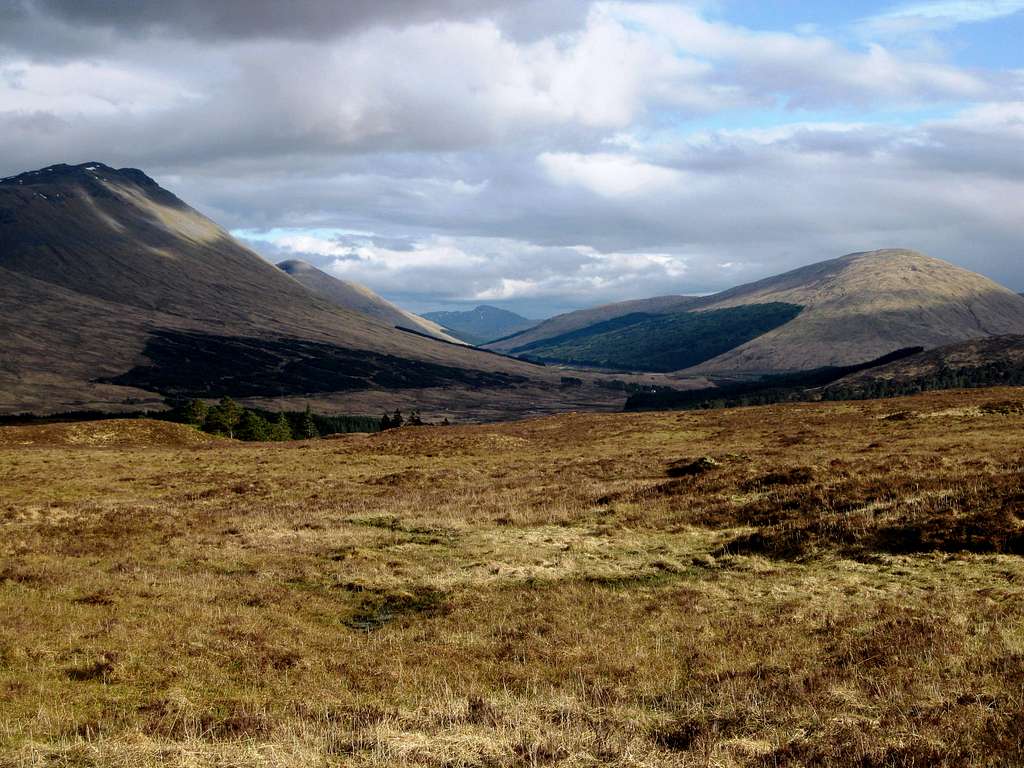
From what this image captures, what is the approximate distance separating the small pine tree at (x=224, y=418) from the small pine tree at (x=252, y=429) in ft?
3.77

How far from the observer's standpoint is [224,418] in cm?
11650

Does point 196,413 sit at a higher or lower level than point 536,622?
higher

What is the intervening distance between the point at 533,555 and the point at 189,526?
53.3 ft

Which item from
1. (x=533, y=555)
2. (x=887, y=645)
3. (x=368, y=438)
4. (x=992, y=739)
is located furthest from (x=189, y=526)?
(x=368, y=438)

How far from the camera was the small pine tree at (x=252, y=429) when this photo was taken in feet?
387

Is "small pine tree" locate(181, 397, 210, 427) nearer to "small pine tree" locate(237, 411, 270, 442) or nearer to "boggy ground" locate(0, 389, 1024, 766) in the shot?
"small pine tree" locate(237, 411, 270, 442)

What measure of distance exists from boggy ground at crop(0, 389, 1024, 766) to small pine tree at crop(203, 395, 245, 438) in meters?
75.7

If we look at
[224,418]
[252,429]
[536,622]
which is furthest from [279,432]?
[536,622]

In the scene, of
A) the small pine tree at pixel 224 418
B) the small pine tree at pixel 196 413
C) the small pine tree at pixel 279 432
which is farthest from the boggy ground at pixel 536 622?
the small pine tree at pixel 196 413

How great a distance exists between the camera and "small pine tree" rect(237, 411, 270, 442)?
4648 inches

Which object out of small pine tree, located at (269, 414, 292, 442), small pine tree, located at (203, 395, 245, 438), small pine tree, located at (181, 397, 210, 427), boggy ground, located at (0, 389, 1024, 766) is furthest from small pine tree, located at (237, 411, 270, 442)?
boggy ground, located at (0, 389, 1024, 766)

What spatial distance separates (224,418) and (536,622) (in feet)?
351

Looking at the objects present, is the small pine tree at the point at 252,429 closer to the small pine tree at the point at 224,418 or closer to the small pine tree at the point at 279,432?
the small pine tree at the point at 279,432

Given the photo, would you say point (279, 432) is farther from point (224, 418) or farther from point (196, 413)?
point (196, 413)
